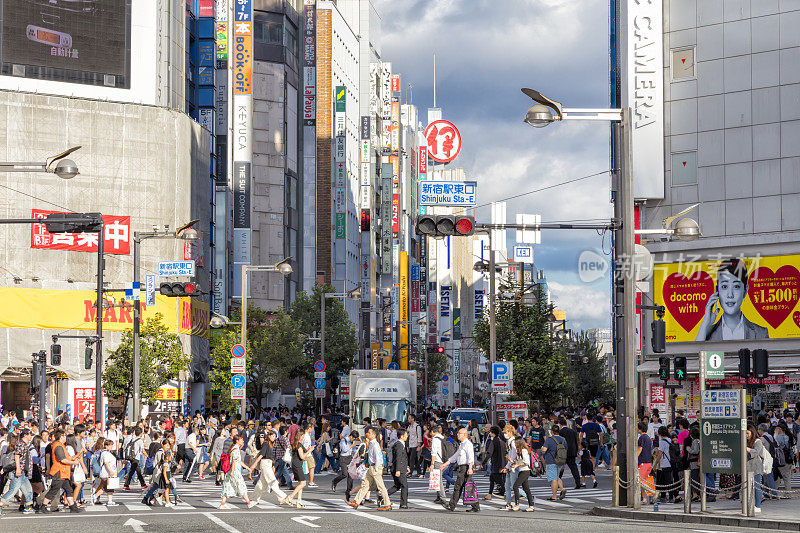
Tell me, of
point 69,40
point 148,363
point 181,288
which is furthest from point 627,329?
point 69,40

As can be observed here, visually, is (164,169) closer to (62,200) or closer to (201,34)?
(62,200)

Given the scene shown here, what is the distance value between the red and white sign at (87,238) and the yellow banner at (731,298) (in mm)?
26431

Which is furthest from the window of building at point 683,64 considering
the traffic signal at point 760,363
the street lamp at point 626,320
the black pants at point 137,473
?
the black pants at point 137,473

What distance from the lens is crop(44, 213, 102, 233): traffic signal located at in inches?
884

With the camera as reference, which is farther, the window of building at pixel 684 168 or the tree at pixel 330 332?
the tree at pixel 330 332

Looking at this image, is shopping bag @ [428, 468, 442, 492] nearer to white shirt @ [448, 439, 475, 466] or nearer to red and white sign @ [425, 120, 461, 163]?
white shirt @ [448, 439, 475, 466]

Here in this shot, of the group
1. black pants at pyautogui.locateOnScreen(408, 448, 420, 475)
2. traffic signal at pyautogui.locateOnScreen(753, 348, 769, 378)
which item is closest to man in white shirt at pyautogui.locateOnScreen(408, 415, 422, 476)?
black pants at pyautogui.locateOnScreen(408, 448, 420, 475)

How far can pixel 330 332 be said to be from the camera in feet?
252

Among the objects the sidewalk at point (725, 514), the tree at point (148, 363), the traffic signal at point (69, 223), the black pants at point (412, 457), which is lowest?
the black pants at point (412, 457)

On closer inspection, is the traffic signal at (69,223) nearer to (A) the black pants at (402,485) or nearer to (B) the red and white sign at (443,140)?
(A) the black pants at (402,485)

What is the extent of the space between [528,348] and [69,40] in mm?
27921

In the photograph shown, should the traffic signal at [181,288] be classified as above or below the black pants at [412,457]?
above

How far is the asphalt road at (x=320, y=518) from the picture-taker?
1891 centimetres

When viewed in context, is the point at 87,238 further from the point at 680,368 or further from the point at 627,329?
the point at 627,329
